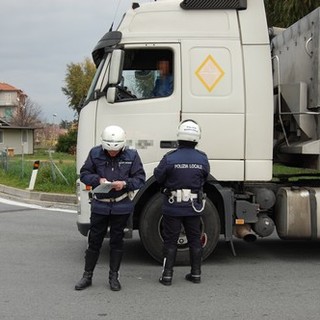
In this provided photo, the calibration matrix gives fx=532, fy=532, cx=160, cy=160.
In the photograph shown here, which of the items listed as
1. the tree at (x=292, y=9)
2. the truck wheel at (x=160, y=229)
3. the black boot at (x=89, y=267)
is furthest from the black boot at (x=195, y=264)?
the tree at (x=292, y=9)

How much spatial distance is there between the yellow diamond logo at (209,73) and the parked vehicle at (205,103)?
0.01m

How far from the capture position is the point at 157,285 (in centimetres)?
570

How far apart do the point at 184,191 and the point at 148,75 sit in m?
1.60

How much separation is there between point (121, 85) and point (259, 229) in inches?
95.9

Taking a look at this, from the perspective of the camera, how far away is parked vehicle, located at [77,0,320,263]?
628 centimetres

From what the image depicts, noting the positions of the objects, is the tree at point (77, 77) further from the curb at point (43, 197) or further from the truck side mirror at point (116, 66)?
the truck side mirror at point (116, 66)

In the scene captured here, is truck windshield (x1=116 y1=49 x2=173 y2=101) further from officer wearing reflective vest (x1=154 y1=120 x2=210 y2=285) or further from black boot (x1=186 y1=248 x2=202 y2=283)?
black boot (x1=186 y1=248 x2=202 y2=283)

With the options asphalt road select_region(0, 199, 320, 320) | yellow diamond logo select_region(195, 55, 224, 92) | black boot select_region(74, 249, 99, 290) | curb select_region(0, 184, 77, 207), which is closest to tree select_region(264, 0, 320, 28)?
curb select_region(0, 184, 77, 207)

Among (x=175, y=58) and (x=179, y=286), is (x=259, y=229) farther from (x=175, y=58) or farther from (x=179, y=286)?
(x=175, y=58)

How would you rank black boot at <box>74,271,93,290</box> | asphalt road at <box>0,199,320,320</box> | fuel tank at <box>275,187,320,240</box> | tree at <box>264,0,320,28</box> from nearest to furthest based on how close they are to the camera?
asphalt road at <box>0,199,320,320</box>, black boot at <box>74,271,93,290</box>, fuel tank at <box>275,187,320,240</box>, tree at <box>264,0,320,28</box>

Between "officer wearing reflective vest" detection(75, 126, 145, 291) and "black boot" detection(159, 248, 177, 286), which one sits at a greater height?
"officer wearing reflective vest" detection(75, 126, 145, 291)

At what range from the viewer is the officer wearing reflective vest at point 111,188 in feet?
17.5

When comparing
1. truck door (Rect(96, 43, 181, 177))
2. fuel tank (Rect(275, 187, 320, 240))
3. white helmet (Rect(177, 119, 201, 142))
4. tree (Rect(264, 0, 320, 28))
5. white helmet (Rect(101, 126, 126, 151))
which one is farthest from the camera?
tree (Rect(264, 0, 320, 28))

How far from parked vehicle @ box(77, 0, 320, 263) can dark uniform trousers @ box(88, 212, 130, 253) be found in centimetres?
72
